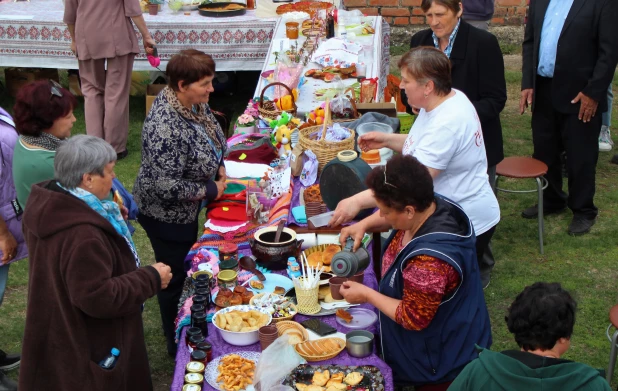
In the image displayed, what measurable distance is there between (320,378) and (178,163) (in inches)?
61.2

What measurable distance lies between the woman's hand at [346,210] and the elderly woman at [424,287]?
61cm

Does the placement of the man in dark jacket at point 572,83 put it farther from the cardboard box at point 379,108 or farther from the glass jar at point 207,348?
the glass jar at point 207,348

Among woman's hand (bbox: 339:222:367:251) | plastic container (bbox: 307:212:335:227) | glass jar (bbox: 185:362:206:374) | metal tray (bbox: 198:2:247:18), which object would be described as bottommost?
glass jar (bbox: 185:362:206:374)

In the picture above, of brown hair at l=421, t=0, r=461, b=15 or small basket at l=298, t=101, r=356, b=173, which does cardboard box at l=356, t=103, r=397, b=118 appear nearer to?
small basket at l=298, t=101, r=356, b=173

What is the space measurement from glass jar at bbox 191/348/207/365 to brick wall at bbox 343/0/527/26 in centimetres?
805

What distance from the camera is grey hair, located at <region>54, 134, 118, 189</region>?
2.80 meters

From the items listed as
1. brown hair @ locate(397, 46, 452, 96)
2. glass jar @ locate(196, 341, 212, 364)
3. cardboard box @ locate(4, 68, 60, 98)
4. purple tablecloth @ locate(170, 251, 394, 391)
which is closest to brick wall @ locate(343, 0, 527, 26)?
cardboard box @ locate(4, 68, 60, 98)

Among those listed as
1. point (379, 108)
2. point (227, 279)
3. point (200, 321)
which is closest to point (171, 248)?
point (227, 279)

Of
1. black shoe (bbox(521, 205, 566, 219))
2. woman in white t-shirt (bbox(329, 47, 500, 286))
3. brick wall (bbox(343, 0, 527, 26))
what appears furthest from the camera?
brick wall (bbox(343, 0, 527, 26))

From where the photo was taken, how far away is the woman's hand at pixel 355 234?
11.0ft

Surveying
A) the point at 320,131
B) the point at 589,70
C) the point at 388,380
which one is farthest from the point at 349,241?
the point at 589,70

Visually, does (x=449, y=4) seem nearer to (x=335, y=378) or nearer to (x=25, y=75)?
(x=335, y=378)

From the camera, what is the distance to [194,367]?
9.23 feet

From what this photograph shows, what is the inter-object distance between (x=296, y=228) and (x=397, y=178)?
1344mm
